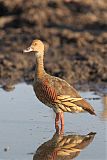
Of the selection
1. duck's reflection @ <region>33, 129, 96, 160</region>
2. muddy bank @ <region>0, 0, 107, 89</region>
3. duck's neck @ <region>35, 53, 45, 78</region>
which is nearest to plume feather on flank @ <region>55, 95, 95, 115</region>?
duck's neck @ <region>35, 53, 45, 78</region>

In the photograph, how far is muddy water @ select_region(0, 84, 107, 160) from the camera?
29.7ft

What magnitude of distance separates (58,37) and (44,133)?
29.5 feet

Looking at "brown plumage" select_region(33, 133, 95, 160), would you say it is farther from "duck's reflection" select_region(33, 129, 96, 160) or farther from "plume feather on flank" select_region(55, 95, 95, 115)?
"plume feather on flank" select_region(55, 95, 95, 115)

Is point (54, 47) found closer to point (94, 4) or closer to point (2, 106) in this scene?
point (94, 4)

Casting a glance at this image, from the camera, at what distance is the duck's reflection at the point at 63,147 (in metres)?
8.98

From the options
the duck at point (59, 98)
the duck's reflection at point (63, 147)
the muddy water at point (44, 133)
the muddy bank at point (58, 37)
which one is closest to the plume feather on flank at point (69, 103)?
the duck at point (59, 98)

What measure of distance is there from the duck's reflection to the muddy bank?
4.79 metres

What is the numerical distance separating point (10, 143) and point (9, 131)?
0.73 m

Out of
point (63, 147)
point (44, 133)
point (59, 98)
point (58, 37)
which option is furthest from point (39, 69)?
point (58, 37)

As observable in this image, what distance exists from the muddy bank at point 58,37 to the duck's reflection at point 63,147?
189 inches

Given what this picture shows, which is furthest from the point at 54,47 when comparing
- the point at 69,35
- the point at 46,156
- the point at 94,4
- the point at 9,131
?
the point at 46,156

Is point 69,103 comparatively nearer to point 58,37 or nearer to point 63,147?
point 63,147

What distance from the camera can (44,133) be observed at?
10.2 m

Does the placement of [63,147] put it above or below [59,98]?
below
